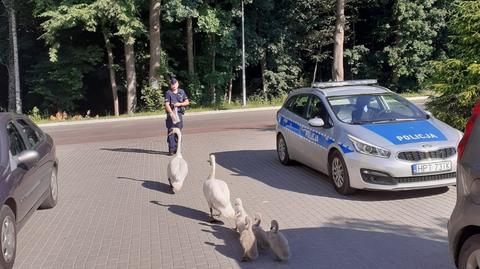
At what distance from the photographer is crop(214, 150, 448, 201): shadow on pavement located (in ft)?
25.2

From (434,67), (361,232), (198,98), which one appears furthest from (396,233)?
(198,98)

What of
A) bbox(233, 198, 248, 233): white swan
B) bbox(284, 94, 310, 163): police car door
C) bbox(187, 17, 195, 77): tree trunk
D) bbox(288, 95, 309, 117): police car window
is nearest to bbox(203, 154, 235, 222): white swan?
bbox(233, 198, 248, 233): white swan

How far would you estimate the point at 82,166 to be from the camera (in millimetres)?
11672

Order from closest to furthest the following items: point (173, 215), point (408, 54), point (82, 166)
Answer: point (173, 215) → point (82, 166) → point (408, 54)

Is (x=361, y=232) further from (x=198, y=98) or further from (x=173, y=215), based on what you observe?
(x=198, y=98)

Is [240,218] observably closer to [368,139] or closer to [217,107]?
[368,139]

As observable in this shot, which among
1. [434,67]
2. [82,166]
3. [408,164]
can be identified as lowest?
[82,166]

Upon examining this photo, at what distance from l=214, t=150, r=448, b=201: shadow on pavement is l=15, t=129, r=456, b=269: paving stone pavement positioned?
19 millimetres

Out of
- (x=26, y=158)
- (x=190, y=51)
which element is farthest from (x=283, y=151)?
(x=190, y=51)

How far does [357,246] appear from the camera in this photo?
217 inches

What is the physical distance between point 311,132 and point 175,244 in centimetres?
378

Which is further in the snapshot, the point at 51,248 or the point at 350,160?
the point at 350,160

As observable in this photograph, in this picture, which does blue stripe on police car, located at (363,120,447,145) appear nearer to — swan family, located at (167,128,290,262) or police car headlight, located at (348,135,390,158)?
police car headlight, located at (348,135,390,158)

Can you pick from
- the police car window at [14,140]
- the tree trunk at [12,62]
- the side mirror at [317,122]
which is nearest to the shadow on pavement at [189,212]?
the police car window at [14,140]
